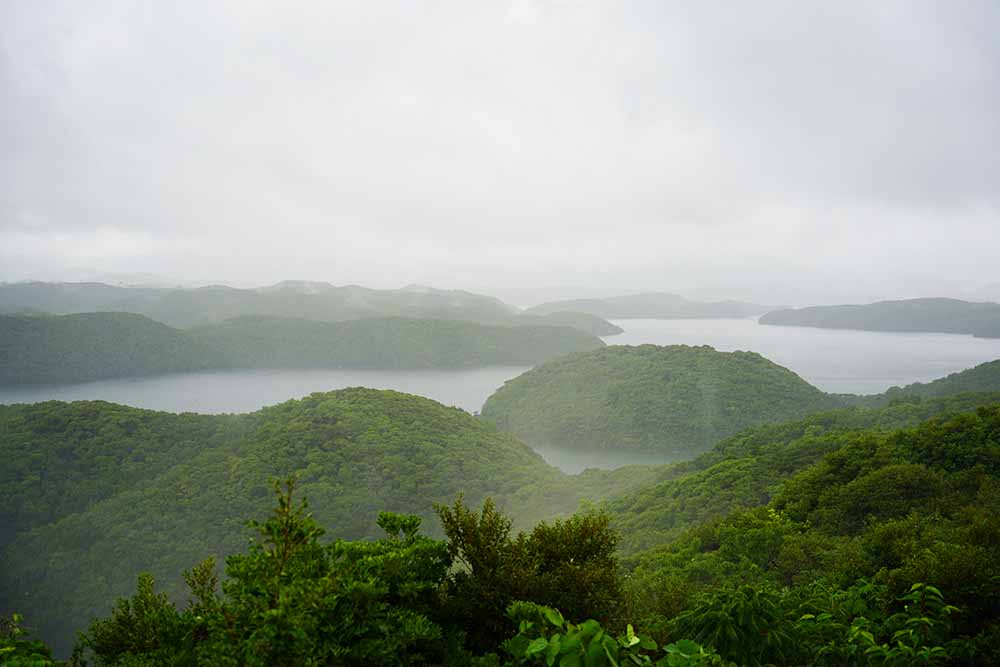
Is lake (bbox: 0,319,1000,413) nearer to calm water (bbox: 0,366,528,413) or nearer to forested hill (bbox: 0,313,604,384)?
calm water (bbox: 0,366,528,413)

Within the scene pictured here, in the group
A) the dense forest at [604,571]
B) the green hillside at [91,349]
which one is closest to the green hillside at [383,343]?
the green hillside at [91,349]

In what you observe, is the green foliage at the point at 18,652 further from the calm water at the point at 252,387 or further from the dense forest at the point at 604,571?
the calm water at the point at 252,387

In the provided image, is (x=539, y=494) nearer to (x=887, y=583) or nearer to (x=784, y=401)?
(x=887, y=583)

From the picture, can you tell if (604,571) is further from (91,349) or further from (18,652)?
(91,349)

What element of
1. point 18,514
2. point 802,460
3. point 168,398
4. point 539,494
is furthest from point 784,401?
point 168,398

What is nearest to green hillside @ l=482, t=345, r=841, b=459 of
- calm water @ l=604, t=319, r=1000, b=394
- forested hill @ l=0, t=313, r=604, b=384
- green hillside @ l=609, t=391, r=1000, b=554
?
calm water @ l=604, t=319, r=1000, b=394

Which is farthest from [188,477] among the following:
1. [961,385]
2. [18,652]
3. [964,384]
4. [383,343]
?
[383,343]

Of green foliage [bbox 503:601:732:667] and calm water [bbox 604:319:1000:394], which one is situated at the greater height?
green foliage [bbox 503:601:732:667]
